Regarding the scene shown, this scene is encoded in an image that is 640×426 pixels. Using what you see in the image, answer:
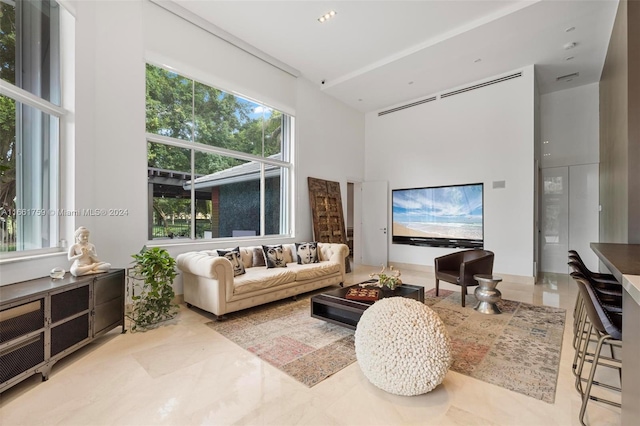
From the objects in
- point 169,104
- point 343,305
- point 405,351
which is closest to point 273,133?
point 169,104

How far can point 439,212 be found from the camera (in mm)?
6602

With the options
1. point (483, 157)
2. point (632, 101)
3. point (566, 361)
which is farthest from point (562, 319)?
point (483, 157)

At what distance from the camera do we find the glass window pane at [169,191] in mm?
4141

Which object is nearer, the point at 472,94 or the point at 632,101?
the point at 632,101

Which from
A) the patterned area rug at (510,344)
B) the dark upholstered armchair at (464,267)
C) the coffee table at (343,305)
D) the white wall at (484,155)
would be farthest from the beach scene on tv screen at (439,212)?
the coffee table at (343,305)

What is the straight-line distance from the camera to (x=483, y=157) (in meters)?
6.08

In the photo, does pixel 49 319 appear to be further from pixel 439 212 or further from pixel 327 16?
pixel 439 212

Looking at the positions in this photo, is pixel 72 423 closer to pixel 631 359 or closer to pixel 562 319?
pixel 631 359

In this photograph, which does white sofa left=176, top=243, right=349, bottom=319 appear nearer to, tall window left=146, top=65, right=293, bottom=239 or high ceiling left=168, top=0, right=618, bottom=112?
tall window left=146, top=65, right=293, bottom=239

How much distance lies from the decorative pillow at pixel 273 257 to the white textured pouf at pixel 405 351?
265 cm

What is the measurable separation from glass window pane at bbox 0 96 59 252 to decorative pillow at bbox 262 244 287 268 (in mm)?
2527

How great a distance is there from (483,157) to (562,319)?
3501 millimetres

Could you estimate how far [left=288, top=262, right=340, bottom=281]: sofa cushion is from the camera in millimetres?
4410

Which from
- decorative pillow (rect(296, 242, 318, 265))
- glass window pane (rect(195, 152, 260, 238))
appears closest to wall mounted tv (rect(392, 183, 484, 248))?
decorative pillow (rect(296, 242, 318, 265))
